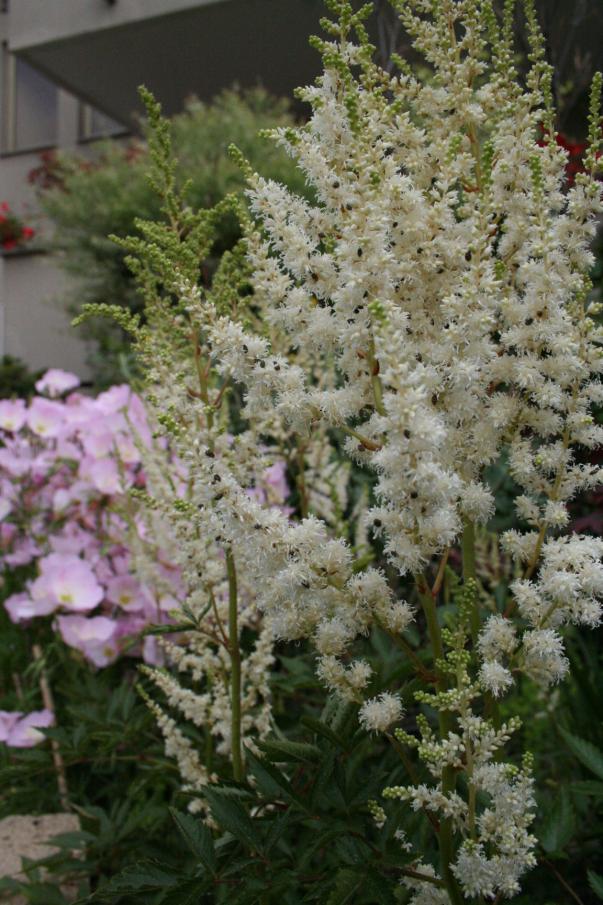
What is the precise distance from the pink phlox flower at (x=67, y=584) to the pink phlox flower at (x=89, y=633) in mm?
31

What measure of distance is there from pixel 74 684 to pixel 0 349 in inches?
380

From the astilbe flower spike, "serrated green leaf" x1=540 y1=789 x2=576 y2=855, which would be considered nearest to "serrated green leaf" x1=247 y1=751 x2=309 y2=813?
the astilbe flower spike

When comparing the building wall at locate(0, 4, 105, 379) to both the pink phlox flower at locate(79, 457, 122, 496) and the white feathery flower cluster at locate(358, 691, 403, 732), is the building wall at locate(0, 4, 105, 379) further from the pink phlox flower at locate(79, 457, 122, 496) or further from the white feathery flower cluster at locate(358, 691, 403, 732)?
the white feathery flower cluster at locate(358, 691, 403, 732)

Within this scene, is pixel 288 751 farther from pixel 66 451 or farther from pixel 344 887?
pixel 66 451

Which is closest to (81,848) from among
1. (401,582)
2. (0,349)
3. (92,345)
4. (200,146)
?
(401,582)

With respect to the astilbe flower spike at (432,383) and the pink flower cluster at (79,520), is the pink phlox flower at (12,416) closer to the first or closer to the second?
the pink flower cluster at (79,520)

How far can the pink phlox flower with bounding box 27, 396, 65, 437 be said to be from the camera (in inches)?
100

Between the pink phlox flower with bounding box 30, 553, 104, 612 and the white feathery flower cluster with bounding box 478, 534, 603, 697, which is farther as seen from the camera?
the pink phlox flower with bounding box 30, 553, 104, 612

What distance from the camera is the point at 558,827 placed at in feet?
4.30

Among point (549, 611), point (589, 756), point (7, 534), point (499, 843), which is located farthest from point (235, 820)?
point (7, 534)

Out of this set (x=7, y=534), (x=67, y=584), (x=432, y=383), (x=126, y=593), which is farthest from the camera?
(x=7, y=534)

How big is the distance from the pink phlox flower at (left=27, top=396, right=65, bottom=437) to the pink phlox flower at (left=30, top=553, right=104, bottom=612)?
47cm

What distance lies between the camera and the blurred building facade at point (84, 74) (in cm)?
883

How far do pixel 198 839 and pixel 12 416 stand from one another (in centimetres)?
174
